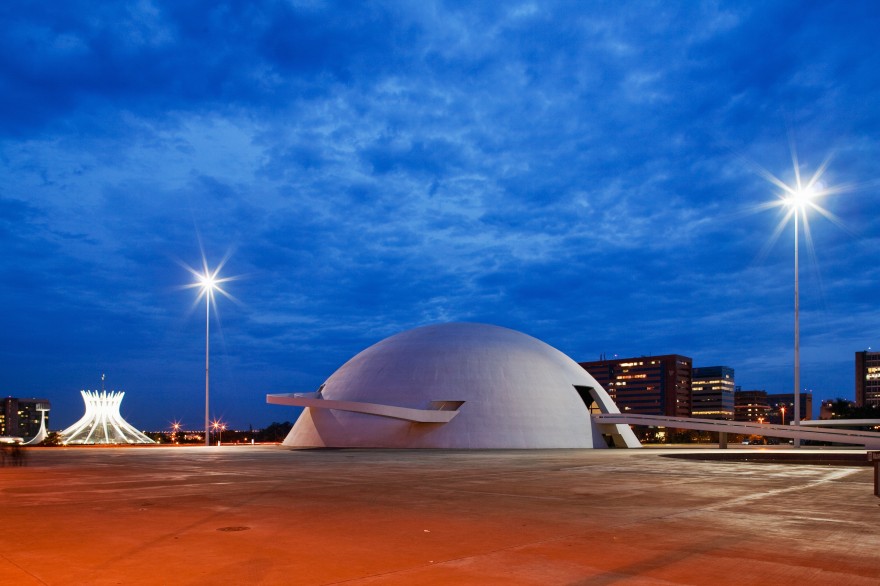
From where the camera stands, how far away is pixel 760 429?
3928cm

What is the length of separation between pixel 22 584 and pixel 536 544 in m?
6.04

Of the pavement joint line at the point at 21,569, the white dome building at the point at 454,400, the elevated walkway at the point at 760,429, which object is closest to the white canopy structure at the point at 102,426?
the white dome building at the point at 454,400

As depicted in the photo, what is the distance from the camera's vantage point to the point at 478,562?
7824mm

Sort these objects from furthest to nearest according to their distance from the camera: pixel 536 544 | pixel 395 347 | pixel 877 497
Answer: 1. pixel 395 347
2. pixel 877 497
3. pixel 536 544

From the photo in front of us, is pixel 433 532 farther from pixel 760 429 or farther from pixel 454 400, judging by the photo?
pixel 760 429

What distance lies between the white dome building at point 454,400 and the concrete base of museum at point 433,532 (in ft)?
80.6

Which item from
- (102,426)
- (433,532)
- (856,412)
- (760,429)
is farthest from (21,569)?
(856,412)

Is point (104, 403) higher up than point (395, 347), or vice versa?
point (395, 347)

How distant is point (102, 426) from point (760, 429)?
52322 millimetres

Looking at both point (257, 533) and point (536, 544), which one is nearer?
point (536, 544)

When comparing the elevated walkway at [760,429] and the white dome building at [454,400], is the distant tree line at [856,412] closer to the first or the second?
the elevated walkway at [760,429]

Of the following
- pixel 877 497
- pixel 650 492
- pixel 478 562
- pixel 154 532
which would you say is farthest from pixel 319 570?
pixel 877 497

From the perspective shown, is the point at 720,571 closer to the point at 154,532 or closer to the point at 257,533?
the point at 257,533

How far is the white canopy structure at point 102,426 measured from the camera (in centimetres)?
5606
